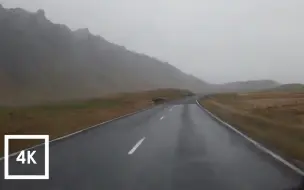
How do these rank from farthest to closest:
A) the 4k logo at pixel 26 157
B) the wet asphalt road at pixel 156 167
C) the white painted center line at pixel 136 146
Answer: the white painted center line at pixel 136 146 → the 4k logo at pixel 26 157 → the wet asphalt road at pixel 156 167

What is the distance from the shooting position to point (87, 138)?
49.2 feet

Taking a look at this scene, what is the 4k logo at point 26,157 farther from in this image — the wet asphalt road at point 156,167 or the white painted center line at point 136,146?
the white painted center line at point 136,146

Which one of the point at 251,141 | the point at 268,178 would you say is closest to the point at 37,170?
the point at 268,178

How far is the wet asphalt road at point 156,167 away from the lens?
7396 mm

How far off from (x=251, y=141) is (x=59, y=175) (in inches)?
320

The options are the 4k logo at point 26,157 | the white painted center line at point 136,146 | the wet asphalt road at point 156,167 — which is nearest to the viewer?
the wet asphalt road at point 156,167

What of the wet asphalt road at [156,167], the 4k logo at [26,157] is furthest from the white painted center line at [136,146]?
the 4k logo at [26,157]

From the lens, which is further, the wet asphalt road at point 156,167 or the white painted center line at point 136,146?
the white painted center line at point 136,146

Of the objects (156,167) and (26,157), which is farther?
(26,157)

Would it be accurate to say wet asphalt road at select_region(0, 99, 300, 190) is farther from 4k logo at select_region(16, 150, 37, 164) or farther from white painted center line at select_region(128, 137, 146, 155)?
4k logo at select_region(16, 150, 37, 164)

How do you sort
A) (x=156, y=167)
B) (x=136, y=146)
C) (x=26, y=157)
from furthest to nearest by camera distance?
(x=136, y=146), (x=26, y=157), (x=156, y=167)

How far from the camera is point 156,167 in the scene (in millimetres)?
9180

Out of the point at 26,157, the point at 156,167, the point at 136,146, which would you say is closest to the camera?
the point at 156,167

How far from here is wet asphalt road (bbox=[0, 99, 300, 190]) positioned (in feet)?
24.3
